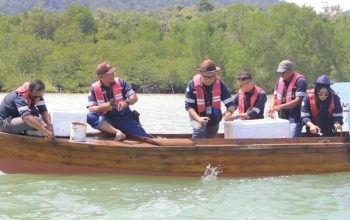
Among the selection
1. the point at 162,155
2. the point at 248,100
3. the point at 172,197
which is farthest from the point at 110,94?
the point at 248,100

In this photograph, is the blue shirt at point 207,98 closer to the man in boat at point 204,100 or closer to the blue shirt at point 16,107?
the man in boat at point 204,100

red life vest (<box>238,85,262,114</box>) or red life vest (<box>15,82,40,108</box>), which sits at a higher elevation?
red life vest (<box>15,82,40,108</box>)

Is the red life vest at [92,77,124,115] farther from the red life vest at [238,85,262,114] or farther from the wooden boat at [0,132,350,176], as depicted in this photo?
the red life vest at [238,85,262,114]

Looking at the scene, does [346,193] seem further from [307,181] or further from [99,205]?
[99,205]

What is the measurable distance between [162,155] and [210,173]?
0.70m

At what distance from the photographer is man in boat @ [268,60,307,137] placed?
26.8 ft

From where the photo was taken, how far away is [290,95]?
325 inches

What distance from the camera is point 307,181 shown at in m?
7.52

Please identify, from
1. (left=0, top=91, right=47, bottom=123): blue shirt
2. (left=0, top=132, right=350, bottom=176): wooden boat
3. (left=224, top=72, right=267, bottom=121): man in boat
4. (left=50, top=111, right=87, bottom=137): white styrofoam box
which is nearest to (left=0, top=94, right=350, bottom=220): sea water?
(left=0, top=132, right=350, bottom=176): wooden boat

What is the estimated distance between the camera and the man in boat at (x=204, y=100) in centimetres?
794

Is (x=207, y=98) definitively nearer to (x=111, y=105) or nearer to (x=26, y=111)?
(x=111, y=105)

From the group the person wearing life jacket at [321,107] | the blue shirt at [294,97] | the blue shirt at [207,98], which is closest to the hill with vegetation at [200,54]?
→ the blue shirt at [294,97]

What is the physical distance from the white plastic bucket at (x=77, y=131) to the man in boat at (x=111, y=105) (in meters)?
0.33

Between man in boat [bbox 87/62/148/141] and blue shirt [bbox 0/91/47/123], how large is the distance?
2.28 ft
